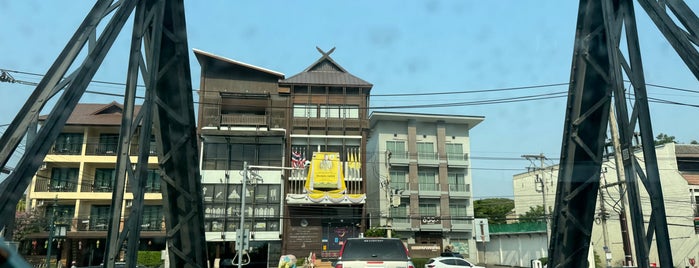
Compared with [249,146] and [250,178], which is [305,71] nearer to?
[249,146]

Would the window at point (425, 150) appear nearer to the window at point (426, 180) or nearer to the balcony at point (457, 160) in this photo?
the window at point (426, 180)

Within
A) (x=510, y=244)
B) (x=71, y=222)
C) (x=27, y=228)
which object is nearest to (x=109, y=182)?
(x=71, y=222)

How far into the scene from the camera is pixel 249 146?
148 feet

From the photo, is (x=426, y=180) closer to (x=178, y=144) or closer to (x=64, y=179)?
(x=64, y=179)

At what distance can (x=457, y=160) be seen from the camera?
52219 mm

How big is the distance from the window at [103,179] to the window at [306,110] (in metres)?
16.8

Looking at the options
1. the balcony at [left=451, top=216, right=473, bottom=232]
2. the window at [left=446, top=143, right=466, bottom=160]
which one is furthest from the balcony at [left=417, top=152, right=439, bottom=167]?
the balcony at [left=451, top=216, right=473, bottom=232]

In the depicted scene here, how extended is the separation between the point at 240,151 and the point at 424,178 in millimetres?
18828

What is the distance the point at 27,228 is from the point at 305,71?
2661cm

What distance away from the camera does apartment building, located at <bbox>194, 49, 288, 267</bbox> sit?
42.1 meters

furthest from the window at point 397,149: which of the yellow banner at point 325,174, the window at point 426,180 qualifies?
the yellow banner at point 325,174

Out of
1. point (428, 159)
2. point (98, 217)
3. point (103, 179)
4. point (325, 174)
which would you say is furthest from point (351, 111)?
point (98, 217)

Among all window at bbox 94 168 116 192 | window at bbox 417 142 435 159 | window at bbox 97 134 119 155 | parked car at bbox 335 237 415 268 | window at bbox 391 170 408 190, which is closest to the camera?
parked car at bbox 335 237 415 268

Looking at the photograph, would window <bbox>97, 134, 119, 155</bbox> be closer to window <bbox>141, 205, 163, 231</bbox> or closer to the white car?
window <bbox>141, 205, 163, 231</bbox>
